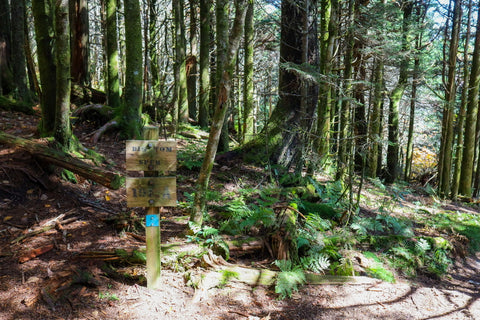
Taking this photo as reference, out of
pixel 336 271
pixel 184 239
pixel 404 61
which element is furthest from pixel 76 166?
pixel 404 61

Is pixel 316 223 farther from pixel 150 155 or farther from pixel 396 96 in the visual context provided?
pixel 396 96

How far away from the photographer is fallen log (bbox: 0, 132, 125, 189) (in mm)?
5066

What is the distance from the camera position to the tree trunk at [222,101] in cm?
461

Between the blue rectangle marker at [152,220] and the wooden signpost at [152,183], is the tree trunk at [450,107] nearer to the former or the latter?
the wooden signpost at [152,183]

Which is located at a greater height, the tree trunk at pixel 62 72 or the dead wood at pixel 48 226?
the tree trunk at pixel 62 72

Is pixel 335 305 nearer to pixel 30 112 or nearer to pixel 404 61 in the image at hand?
pixel 404 61

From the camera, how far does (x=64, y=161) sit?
5441 mm

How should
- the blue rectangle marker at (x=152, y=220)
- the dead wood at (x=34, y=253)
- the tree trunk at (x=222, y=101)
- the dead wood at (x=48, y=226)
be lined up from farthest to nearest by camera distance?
the tree trunk at (x=222, y=101)
the dead wood at (x=48, y=226)
the dead wood at (x=34, y=253)
the blue rectangle marker at (x=152, y=220)

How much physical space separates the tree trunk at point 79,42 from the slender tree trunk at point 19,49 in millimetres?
1631

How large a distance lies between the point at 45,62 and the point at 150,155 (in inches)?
186

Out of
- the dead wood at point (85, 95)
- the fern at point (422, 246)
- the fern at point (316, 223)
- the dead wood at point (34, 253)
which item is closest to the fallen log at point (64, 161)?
the dead wood at point (34, 253)

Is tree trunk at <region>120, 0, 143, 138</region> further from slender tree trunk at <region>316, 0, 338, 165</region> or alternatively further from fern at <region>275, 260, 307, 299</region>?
fern at <region>275, 260, 307, 299</region>

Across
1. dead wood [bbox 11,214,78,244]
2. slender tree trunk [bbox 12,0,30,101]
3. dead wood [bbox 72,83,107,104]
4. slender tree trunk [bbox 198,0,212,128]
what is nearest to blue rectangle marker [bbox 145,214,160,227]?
dead wood [bbox 11,214,78,244]

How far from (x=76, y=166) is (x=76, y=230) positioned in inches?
43.6
